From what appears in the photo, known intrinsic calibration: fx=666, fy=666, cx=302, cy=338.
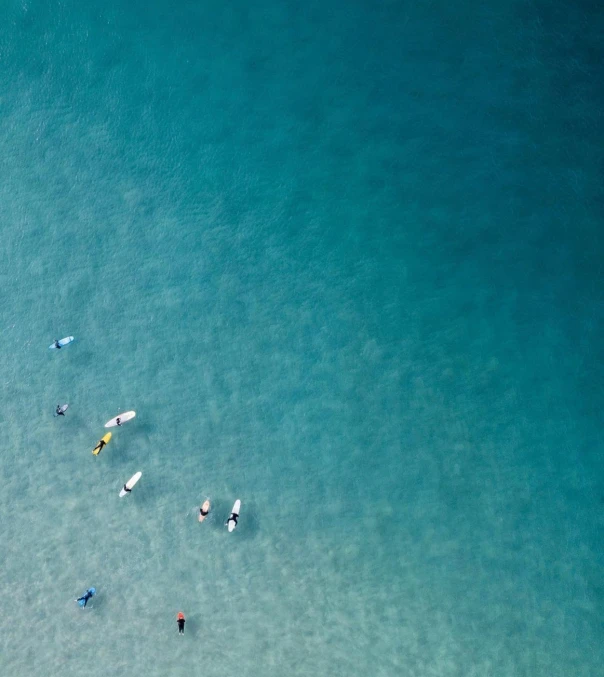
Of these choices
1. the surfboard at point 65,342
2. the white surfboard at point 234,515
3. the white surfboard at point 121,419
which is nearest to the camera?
the white surfboard at point 234,515

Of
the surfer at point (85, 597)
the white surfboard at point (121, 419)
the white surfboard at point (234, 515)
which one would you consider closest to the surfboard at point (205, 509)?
the white surfboard at point (234, 515)

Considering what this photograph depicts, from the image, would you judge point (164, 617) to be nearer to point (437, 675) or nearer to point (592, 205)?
point (437, 675)

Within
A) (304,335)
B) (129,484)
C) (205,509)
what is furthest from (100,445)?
(304,335)

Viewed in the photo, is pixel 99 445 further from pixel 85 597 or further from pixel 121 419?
pixel 85 597

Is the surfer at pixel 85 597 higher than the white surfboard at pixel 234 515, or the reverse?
the white surfboard at pixel 234 515

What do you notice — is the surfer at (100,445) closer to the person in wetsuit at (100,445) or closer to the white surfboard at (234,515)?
the person in wetsuit at (100,445)

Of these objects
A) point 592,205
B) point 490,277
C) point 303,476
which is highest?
point 592,205

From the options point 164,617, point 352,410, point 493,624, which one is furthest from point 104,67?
point 493,624
